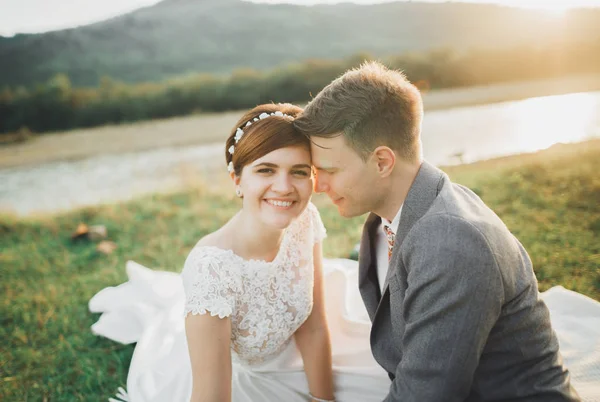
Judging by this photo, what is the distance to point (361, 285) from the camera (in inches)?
108

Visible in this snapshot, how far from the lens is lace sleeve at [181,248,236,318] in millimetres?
2211

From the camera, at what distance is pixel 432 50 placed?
865 inches

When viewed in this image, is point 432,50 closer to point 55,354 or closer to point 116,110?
point 116,110

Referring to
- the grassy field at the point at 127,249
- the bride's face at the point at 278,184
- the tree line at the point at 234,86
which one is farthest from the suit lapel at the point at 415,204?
the tree line at the point at 234,86

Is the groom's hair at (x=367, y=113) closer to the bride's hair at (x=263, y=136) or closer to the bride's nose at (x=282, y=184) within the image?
the bride's hair at (x=263, y=136)

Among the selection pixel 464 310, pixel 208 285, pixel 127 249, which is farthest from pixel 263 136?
pixel 127 249

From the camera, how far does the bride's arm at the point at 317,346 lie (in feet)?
9.29

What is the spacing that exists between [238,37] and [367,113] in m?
28.2

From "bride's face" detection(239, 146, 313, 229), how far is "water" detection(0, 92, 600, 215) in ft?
21.6

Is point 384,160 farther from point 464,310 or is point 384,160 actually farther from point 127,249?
point 127,249

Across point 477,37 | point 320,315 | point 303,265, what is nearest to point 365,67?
point 303,265

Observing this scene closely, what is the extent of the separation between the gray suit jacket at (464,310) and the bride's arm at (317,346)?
2.79 feet

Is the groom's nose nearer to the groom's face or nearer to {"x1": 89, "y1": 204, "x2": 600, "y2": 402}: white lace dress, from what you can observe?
the groom's face

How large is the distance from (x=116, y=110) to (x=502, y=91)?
18.7 m
